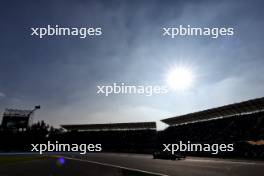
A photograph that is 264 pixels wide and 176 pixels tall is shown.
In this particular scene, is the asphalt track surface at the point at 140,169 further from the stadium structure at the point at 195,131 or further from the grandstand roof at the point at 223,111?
the grandstand roof at the point at 223,111

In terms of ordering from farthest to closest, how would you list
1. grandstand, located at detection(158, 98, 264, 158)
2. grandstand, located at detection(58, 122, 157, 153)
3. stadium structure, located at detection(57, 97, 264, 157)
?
grandstand, located at detection(58, 122, 157, 153) < stadium structure, located at detection(57, 97, 264, 157) < grandstand, located at detection(158, 98, 264, 158)

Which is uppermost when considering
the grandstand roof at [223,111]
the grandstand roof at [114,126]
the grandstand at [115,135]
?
the grandstand roof at [223,111]

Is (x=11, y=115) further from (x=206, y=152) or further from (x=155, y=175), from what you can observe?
(x=155, y=175)

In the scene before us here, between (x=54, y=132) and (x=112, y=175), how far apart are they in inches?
3448

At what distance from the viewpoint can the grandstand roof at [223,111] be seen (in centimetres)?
5228

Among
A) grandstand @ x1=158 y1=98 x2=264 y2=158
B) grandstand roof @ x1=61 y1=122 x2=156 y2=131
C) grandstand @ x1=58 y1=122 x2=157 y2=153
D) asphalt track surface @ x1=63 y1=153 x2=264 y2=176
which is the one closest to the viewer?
asphalt track surface @ x1=63 y1=153 x2=264 y2=176

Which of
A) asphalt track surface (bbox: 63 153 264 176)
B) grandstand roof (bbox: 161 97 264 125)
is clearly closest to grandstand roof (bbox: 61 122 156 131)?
grandstand roof (bbox: 161 97 264 125)

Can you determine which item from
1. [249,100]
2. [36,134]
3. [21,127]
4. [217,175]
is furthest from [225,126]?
[36,134]

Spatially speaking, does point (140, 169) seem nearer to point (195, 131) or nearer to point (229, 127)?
point (229, 127)

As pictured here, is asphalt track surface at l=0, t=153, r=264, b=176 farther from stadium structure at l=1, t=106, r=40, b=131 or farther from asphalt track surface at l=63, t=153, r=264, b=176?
stadium structure at l=1, t=106, r=40, b=131

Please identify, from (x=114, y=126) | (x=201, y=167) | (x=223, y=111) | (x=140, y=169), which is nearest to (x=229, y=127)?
(x=223, y=111)

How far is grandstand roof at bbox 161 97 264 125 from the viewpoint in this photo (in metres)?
52.3

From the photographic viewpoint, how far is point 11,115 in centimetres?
7731

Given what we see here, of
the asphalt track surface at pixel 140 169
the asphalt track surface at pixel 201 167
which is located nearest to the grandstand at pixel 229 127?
the asphalt track surface at pixel 201 167
